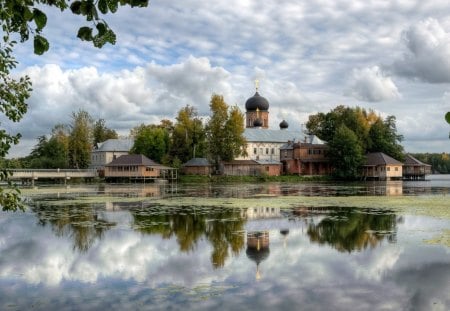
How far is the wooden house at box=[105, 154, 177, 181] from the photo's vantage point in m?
76.2

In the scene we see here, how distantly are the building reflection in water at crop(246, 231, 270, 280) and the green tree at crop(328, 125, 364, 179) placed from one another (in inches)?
2537

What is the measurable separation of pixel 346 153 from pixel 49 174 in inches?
1789

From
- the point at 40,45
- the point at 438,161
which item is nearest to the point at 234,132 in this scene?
the point at 40,45

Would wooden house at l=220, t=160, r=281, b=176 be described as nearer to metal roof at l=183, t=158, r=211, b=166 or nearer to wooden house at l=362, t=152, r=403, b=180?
metal roof at l=183, t=158, r=211, b=166

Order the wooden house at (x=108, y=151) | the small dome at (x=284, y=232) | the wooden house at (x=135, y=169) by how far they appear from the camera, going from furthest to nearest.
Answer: the wooden house at (x=108, y=151)
the wooden house at (x=135, y=169)
the small dome at (x=284, y=232)

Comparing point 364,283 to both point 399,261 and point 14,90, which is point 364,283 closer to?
point 399,261

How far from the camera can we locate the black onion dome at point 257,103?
327ft

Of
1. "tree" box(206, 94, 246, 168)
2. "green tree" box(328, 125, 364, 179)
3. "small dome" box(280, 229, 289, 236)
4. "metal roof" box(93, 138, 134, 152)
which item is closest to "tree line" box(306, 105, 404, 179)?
"green tree" box(328, 125, 364, 179)

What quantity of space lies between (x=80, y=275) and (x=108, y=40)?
8.84m

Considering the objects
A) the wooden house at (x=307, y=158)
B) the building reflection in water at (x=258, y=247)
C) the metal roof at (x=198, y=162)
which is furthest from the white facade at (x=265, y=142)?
the building reflection in water at (x=258, y=247)

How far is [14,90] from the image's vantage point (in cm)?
674

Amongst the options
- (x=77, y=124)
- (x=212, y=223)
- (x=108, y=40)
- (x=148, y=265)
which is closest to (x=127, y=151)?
(x=77, y=124)

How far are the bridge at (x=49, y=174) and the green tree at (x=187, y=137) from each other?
561 inches

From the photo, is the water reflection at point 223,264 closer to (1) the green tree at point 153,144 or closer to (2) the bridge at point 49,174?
(2) the bridge at point 49,174
